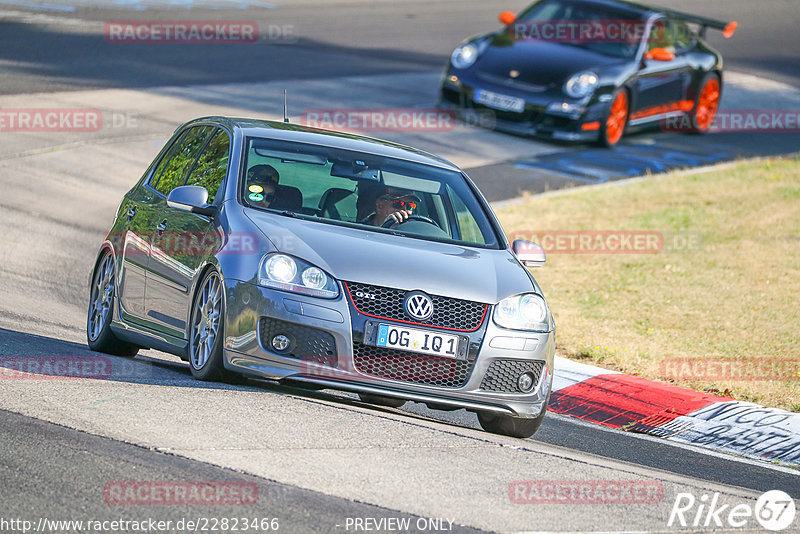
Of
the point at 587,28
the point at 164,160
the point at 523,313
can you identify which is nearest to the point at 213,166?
the point at 164,160

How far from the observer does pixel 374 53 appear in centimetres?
2494

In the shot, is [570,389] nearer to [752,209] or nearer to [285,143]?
[285,143]

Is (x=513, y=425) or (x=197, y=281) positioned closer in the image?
(x=197, y=281)

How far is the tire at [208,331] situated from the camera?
7176mm

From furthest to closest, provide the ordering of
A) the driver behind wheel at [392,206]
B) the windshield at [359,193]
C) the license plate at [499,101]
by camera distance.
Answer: the license plate at [499,101]
the driver behind wheel at [392,206]
the windshield at [359,193]

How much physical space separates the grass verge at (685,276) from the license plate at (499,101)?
2.27m

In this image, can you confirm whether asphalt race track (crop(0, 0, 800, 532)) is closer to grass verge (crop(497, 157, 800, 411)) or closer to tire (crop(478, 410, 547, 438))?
tire (crop(478, 410, 547, 438))

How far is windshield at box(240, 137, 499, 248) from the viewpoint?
7.93m

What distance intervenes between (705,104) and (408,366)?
16.0m

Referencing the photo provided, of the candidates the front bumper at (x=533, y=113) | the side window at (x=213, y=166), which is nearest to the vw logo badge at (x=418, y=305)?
the side window at (x=213, y=166)

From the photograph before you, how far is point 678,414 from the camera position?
902cm

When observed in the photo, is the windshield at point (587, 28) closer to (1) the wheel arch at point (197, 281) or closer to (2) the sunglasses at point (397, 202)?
(2) the sunglasses at point (397, 202)

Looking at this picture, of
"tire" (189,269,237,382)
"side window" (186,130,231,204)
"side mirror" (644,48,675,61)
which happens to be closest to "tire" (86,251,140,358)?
"side window" (186,130,231,204)

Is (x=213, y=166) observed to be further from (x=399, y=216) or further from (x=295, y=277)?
(x=295, y=277)
